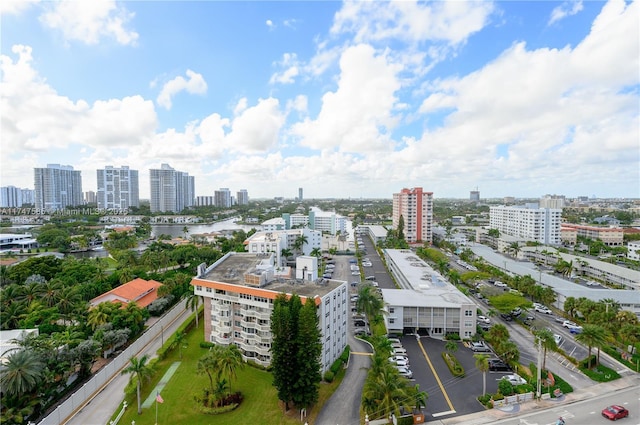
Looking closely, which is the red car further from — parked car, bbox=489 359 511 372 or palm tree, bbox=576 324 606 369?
parked car, bbox=489 359 511 372

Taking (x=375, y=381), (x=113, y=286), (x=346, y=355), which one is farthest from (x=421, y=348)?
(x=113, y=286)

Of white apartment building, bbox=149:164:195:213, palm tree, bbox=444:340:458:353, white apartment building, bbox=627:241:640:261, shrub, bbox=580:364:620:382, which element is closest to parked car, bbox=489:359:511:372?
palm tree, bbox=444:340:458:353

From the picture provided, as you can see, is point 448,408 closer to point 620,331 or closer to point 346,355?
point 346,355

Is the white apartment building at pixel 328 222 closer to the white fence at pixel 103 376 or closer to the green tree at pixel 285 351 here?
the white fence at pixel 103 376

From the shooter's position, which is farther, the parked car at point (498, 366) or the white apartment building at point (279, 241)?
the white apartment building at point (279, 241)

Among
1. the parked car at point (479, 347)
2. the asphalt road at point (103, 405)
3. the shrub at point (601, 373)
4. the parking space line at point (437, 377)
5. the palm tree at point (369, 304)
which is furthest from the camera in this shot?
the palm tree at point (369, 304)

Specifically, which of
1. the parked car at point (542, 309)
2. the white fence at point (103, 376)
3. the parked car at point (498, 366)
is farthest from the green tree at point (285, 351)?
the parked car at point (542, 309)

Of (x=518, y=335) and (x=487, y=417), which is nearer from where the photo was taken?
(x=487, y=417)
